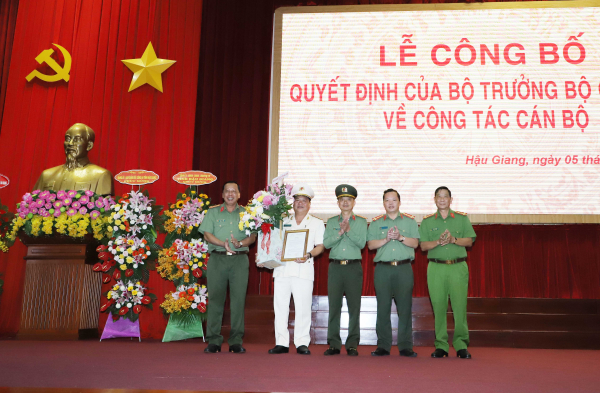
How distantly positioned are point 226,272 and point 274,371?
1.27 m

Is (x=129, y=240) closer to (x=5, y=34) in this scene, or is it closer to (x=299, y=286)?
(x=299, y=286)

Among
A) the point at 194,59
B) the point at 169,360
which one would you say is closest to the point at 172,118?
the point at 194,59

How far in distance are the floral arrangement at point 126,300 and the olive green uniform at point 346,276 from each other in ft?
6.92

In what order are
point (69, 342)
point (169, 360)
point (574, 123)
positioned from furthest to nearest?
point (574, 123)
point (69, 342)
point (169, 360)

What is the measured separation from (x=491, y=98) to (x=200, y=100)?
11.4 ft

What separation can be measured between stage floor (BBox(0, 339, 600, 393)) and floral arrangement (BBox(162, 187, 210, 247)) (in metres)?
1.18

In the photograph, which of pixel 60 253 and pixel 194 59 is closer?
pixel 60 253

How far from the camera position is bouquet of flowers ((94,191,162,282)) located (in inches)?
190

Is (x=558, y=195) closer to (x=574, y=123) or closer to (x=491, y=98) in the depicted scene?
(x=574, y=123)

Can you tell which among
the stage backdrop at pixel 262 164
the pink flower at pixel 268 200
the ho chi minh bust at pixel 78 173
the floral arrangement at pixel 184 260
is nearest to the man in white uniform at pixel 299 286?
the pink flower at pixel 268 200

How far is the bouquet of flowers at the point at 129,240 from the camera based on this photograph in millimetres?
4820

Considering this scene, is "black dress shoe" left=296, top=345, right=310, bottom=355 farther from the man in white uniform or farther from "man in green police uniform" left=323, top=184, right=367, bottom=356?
"man in green police uniform" left=323, top=184, right=367, bottom=356

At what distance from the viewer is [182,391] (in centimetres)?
231

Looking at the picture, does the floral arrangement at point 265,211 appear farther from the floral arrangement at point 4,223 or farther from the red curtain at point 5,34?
the red curtain at point 5,34
